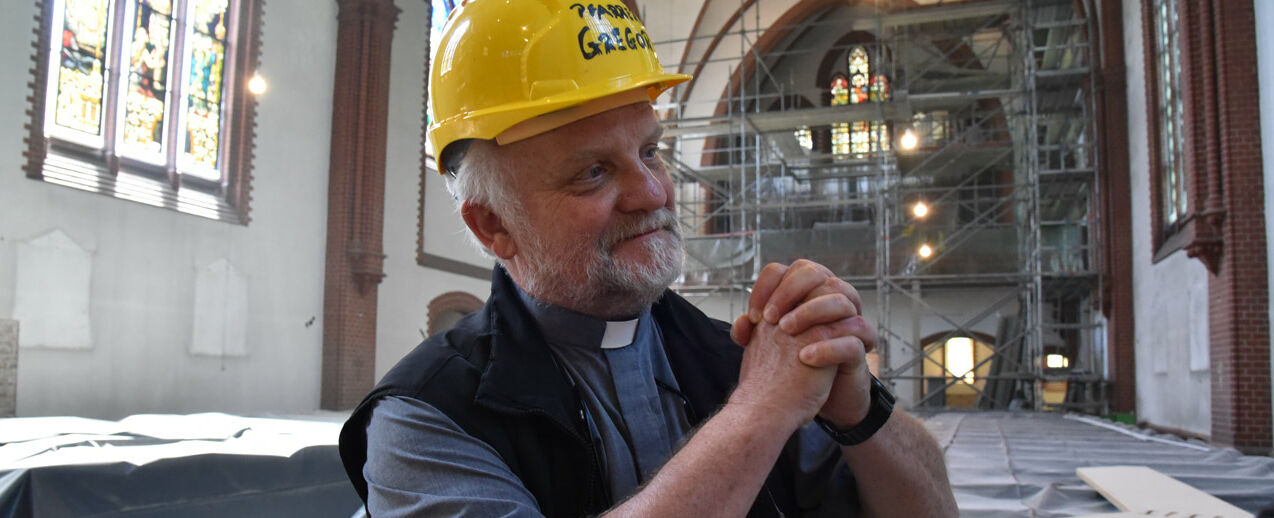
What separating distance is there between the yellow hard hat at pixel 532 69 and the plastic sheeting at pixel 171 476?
10.6 feet

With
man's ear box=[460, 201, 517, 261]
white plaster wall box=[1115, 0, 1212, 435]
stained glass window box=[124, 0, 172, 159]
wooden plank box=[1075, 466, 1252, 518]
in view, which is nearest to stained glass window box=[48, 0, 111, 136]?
stained glass window box=[124, 0, 172, 159]

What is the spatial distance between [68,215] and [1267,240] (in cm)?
1136

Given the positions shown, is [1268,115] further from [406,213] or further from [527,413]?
[406,213]

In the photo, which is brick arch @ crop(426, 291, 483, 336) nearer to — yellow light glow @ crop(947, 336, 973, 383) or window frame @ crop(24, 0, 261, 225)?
window frame @ crop(24, 0, 261, 225)

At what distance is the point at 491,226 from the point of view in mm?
1407

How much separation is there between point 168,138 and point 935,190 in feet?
42.2

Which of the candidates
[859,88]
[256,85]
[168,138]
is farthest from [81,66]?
[859,88]

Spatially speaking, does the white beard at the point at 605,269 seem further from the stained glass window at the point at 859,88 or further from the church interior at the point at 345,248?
the stained glass window at the point at 859,88

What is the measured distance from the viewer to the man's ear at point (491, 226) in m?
1.39

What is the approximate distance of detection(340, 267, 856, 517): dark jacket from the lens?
1.11 meters

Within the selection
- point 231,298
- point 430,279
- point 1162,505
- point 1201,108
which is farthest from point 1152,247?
point 231,298

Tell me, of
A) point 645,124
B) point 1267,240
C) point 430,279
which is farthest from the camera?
point 430,279

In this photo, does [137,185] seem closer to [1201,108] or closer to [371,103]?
[371,103]

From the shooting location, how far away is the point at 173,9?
1141 cm
